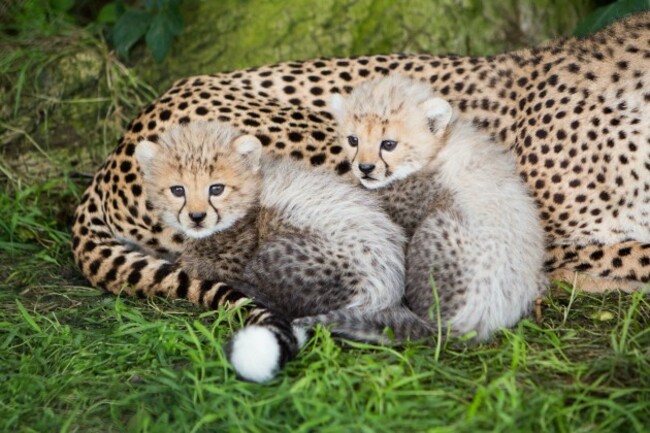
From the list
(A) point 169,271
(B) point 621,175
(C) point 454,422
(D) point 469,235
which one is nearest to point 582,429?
(C) point 454,422

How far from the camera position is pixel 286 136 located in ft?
13.2

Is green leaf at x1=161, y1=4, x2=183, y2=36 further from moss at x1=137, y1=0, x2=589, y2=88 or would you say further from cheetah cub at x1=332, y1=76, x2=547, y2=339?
cheetah cub at x1=332, y1=76, x2=547, y2=339

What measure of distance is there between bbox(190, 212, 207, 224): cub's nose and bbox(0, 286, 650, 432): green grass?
0.33 metres

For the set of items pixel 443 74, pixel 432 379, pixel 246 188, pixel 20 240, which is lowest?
pixel 20 240

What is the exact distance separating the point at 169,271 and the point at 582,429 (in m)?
1.72

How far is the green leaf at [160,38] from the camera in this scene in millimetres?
4836

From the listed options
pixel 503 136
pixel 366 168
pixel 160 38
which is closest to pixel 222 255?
pixel 366 168

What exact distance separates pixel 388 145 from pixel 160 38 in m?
1.83

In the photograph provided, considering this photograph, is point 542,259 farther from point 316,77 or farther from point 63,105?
point 63,105

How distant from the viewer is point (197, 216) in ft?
11.0

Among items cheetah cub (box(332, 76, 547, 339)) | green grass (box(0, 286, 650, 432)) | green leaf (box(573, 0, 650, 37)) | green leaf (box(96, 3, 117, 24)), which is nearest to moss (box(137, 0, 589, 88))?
green leaf (box(96, 3, 117, 24))

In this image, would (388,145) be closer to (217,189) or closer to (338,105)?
(338,105)

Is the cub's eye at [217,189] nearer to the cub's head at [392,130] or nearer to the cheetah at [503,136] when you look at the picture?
the cheetah at [503,136]

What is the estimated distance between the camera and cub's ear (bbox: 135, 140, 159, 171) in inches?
140
